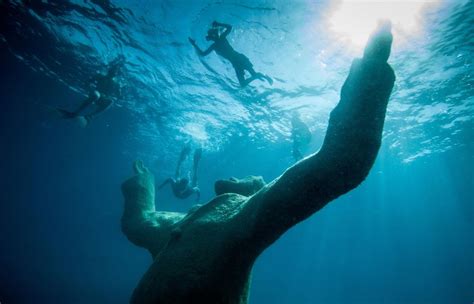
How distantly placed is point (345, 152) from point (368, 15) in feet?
32.9

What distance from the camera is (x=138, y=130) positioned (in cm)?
2472

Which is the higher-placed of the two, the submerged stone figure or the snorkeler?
the snorkeler

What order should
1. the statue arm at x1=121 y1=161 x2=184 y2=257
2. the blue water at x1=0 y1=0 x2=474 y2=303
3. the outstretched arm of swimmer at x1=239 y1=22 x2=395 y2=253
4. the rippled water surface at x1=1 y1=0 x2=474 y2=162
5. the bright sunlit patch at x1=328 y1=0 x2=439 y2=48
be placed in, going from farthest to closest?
1. the blue water at x1=0 y1=0 x2=474 y2=303
2. the rippled water surface at x1=1 y1=0 x2=474 y2=162
3. the bright sunlit patch at x1=328 y1=0 x2=439 y2=48
4. the statue arm at x1=121 y1=161 x2=184 y2=257
5. the outstretched arm of swimmer at x1=239 y1=22 x2=395 y2=253

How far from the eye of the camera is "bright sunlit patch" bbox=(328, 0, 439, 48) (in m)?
9.87

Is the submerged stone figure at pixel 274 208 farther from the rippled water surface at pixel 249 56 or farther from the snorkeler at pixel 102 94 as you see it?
the snorkeler at pixel 102 94

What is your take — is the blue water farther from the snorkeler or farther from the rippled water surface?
the snorkeler

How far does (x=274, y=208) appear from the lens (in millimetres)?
3113

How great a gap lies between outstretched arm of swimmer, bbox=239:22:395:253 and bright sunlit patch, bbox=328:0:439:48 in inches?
308

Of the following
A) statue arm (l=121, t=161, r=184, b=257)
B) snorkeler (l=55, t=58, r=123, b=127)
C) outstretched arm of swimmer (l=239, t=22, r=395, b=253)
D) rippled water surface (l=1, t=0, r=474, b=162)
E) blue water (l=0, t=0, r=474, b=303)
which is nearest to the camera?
outstretched arm of swimmer (l=239, t=22, r=395, b=253)

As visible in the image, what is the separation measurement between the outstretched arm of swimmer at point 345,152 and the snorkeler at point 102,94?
10.5m

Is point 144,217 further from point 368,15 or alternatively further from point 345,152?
point 368,15

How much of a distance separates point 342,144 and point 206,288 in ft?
7.84

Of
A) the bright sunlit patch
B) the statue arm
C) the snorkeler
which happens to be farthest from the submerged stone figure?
the snorkeler

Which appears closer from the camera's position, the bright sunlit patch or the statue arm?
the statue arm
